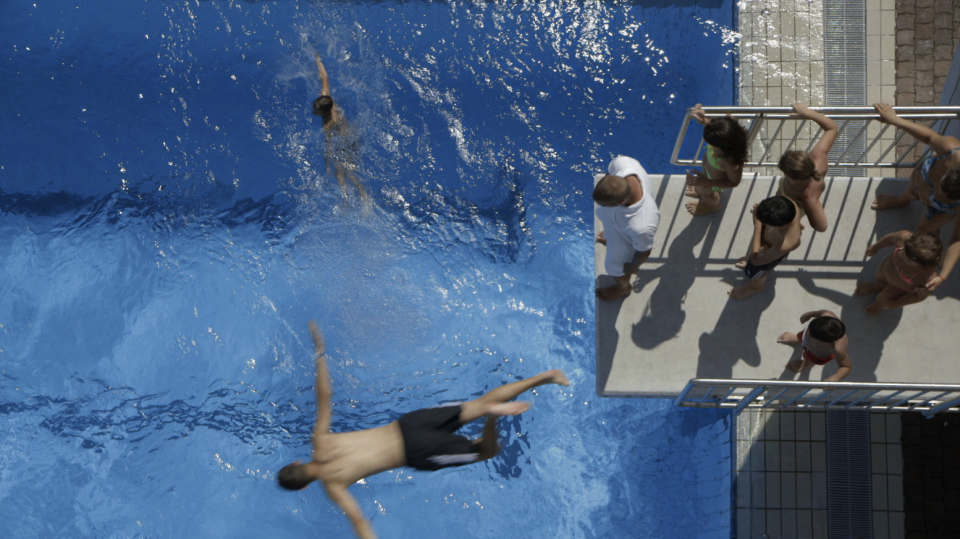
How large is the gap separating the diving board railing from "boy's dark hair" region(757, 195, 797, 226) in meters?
1.11

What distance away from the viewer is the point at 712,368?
5238 mm

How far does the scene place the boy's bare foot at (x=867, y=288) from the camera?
5.15m

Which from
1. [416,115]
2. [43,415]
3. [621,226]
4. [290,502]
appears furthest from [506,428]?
[43,415]

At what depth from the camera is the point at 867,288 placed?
5.18 m

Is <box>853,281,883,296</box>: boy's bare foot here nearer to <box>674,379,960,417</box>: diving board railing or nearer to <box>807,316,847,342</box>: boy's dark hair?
<box>674,379,960,417</box>: diving board railing

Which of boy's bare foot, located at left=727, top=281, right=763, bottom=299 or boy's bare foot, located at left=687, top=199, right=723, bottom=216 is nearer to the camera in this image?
boy's bare foot, located at left=727, top=281, right=763, bottom=299

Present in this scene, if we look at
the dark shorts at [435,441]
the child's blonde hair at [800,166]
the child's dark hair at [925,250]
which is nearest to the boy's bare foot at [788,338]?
the child's dark hair at [925,250]

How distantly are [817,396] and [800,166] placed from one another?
181 centimetres

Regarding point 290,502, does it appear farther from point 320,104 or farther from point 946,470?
point 946,470

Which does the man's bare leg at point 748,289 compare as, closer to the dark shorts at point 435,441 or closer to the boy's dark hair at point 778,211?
the boy's dark hair at point 778,211

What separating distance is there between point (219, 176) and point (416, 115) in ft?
8.46

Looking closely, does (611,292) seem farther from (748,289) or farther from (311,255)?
(311,255)

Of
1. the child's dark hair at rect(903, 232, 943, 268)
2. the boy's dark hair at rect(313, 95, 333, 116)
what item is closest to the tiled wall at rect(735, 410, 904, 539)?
the child's dark hair at rect(903, 232, 943, 268)

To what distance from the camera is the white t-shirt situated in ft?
14.2
